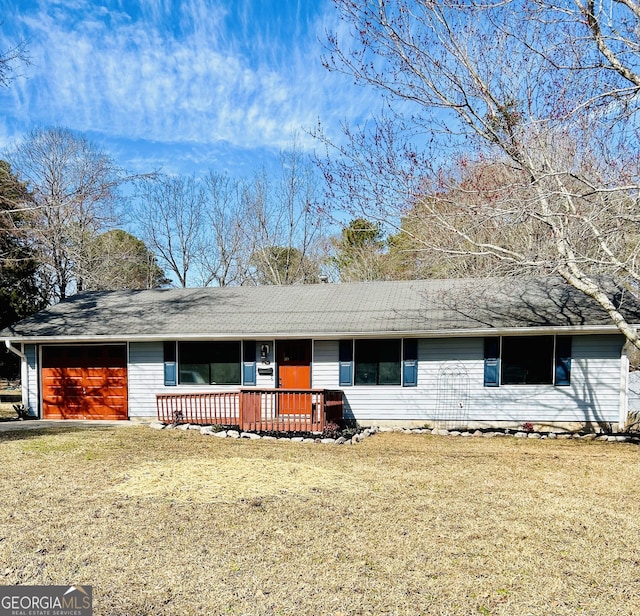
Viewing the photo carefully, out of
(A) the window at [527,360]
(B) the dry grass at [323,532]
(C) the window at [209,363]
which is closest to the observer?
(B) the dry grass at [323,532]

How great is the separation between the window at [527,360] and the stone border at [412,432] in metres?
1.06

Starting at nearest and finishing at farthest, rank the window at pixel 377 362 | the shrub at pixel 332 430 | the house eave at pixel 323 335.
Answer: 1. the shrub at pixel 332 430
2. the house eave at pixel 323 335
3. the window at pixel 377 362

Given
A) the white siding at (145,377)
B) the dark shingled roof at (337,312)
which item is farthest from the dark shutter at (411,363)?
the white siding at (145,377)

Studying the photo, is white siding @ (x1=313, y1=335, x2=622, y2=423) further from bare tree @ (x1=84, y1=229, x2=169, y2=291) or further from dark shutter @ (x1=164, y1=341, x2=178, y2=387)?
bare tree @ (x1=84, y1=229, x2=169, y2=291)

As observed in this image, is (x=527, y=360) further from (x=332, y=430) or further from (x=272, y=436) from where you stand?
(x=272, y=436)

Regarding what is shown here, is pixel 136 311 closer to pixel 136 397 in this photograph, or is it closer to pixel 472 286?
pixel 136 397

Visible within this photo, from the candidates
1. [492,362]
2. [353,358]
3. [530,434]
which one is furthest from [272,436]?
[530,434]

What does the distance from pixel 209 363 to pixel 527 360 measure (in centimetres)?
719

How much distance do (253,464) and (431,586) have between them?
13.5 ft

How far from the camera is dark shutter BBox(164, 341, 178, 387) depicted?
1226cm

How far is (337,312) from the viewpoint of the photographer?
1241 centimetres

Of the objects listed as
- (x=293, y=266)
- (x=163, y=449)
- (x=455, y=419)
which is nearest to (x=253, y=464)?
(x=163, y=449)

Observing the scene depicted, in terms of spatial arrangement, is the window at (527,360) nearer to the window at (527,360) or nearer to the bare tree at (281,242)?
the window at (527,360)

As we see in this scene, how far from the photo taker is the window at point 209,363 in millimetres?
12117
